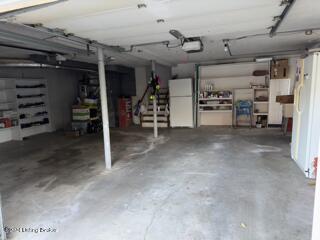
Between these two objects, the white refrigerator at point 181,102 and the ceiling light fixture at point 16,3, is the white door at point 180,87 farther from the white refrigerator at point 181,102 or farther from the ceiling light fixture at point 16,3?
the ceiling light fixture at point 16,3

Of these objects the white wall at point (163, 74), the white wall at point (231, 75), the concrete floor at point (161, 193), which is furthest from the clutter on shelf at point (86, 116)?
the white wall at point (231, 75)

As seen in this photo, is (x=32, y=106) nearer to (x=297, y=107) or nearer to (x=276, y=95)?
(x=297, y=107)

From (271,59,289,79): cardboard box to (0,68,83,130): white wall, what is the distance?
647 centimetres

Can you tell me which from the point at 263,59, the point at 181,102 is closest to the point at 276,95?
the point at 263,59

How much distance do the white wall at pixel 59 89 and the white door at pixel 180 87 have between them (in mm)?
3533

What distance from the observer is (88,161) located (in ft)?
13.8

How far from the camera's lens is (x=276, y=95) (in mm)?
6605

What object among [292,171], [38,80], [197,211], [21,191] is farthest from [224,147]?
[38,80]

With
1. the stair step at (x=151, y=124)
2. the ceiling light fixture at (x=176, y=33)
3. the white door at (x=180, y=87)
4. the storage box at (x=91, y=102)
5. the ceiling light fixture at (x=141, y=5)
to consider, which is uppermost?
the ceiling light fixture at (x=176, y=33)

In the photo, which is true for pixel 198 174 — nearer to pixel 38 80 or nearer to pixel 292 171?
pixel 292 171

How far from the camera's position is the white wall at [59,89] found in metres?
6.98

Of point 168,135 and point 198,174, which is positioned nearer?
point 198,174

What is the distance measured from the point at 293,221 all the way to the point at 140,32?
9.09 feet

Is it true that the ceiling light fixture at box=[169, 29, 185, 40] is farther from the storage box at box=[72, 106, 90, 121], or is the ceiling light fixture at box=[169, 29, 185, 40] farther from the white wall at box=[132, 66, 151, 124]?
the white wall at box=[132, 66, 151, 124]
